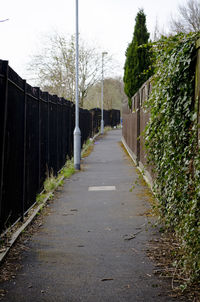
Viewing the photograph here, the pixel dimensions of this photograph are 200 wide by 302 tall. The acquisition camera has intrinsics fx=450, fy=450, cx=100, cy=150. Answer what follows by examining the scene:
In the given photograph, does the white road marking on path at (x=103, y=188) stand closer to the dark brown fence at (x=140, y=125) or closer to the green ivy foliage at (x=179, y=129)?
the dark brown fence at (x=140, y=125)

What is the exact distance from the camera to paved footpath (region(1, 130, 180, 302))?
157 inches

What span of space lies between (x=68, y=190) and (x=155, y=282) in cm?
622

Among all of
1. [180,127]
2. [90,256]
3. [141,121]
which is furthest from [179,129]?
[141,121]

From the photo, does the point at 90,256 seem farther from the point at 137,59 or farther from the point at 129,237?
the point at 137,59

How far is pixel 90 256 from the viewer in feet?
16.9

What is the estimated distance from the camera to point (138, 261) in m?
4.92

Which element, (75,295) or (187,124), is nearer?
(75,295)

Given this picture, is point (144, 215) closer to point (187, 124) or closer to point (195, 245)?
point (187, 124)

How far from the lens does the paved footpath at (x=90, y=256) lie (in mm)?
3984

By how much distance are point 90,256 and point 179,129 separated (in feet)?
5.77

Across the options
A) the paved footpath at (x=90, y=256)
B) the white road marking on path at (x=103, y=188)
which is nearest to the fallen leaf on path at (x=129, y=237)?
the paved footpath at (x=90, y=256)

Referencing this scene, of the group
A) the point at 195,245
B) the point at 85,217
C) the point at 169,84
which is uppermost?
the point at 169,84

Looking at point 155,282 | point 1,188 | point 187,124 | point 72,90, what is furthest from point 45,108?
point 72,90

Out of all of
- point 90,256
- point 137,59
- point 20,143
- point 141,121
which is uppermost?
point 137,59
